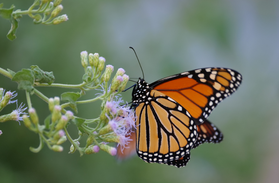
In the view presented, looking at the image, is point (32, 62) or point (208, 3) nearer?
point (32, 62)

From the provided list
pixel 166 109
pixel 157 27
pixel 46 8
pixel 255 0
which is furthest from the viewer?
pixel 255 0

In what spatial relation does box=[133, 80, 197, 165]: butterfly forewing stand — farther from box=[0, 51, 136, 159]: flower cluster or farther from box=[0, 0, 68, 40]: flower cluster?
box=[0, 0, 68, 40]: flower cluster

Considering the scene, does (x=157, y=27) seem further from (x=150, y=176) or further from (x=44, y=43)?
(x=150, y=176)

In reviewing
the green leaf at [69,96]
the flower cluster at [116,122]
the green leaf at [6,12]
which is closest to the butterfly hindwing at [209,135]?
the flower cluster at [116,122]

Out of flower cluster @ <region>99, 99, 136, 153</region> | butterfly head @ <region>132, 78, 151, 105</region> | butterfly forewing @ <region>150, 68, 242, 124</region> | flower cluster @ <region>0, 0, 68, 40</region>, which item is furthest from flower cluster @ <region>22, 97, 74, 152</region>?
butterfly forewing @ <region>150, 68, 242, 124</region>

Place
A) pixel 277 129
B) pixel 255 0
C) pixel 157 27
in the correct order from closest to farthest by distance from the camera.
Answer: pixel 157 27 < pixel 255 0 < pixel 277 129

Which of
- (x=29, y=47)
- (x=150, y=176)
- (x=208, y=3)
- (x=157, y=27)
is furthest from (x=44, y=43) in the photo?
(x=208, y=3)
